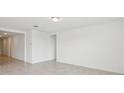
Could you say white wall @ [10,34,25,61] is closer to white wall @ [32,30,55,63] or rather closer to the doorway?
the doorway

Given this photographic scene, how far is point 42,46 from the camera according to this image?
6582mm

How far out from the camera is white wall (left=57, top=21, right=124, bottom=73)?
3927 mm

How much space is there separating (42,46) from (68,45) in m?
1.91

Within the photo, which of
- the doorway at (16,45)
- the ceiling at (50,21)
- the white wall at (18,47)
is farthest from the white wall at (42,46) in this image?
the ceiling at (50,21)

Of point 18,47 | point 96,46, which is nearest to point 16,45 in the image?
point 18,47

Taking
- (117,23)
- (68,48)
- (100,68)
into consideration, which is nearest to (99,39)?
(117,23)

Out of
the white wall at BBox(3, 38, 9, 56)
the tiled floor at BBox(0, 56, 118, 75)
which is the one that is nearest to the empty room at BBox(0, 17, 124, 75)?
the tiled floor at BBox(0, 56, 118, 75)

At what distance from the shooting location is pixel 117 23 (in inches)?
155

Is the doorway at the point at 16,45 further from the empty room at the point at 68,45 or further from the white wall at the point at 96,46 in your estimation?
the white wall at the point at 96,46
